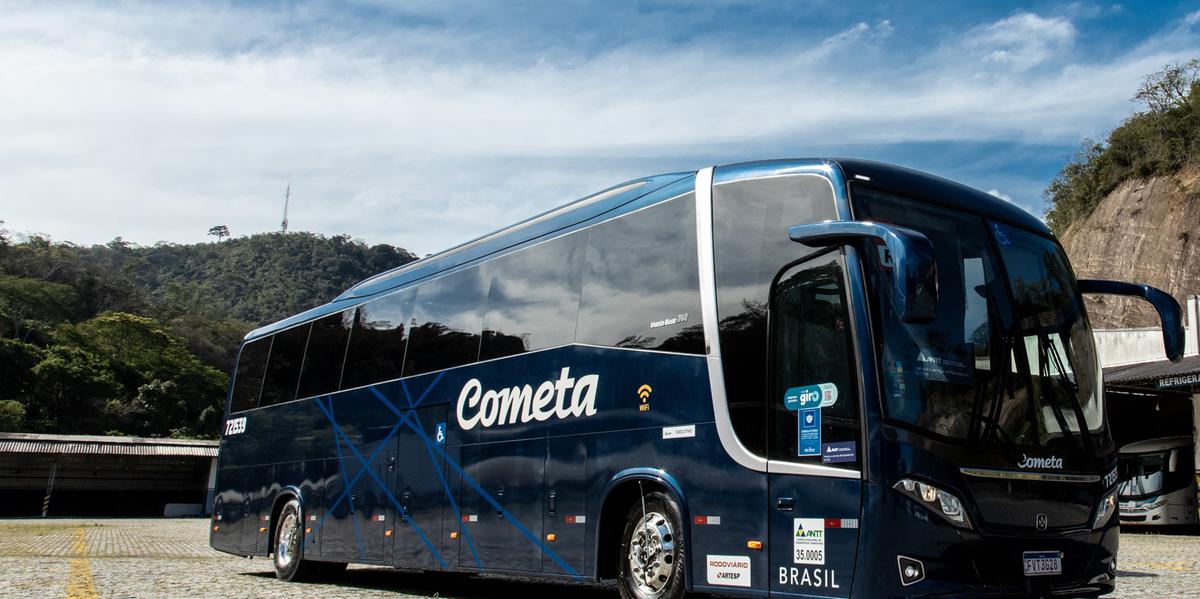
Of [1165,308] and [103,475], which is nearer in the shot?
[1165,308]

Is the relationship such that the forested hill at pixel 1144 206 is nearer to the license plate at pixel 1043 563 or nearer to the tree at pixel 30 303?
the license plate at pixel 1043 563

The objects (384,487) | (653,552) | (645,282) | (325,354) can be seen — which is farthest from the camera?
(325,354)

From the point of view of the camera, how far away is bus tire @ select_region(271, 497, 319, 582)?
1348cm

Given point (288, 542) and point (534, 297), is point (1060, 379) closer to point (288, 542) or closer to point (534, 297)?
point (534, 297)

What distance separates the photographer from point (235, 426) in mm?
15906

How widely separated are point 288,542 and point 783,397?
9139 mm

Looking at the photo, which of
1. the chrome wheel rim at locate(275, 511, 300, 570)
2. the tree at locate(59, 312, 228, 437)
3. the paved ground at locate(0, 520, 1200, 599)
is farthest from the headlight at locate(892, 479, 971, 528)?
the tree at locate(59, 312, 228, 437)

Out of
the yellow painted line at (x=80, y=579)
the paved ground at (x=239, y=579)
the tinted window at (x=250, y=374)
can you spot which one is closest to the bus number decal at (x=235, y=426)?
the tinted window at (x=250, y=374)

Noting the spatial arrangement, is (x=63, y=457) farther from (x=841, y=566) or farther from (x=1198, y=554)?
(x=841, y=566)

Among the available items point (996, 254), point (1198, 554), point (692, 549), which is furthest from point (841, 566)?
point (1198, 554)

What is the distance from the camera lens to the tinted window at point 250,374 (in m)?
15.4

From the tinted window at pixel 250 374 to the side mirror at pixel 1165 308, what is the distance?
439 inches

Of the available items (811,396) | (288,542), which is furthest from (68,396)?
(811,396)

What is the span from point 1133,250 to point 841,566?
1807 inches
